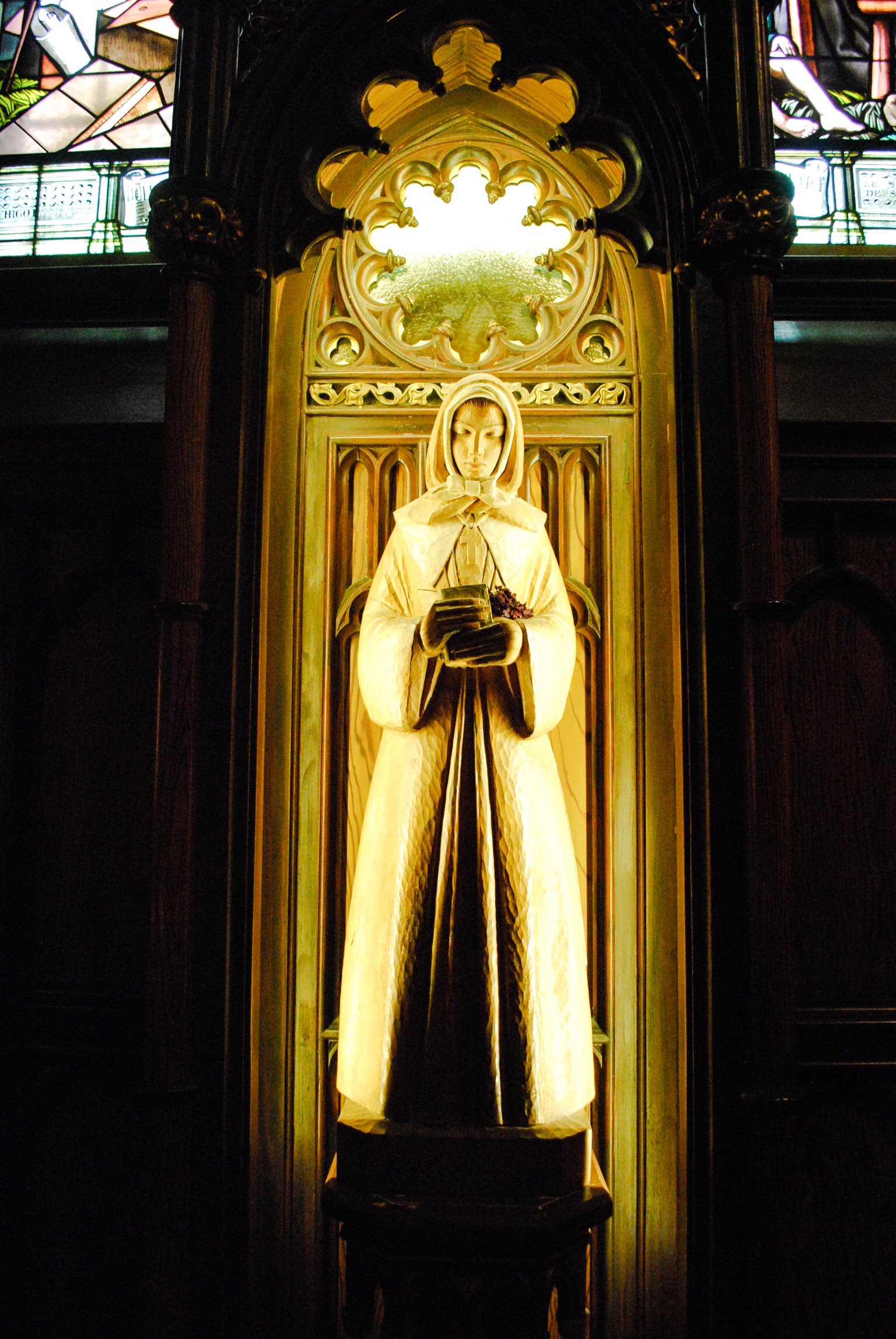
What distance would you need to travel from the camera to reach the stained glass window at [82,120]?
99.0 inches

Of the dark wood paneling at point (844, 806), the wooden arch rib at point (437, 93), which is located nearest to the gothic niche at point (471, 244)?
the wooden arch rib at point (437, 93)

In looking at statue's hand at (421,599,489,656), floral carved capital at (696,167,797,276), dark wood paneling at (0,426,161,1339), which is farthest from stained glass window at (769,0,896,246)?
dark wood paneling at (0,426,161,1339)

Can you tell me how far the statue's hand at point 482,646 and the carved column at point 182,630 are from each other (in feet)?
1.84

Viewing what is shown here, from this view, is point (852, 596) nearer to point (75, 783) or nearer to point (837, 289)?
point (837, 289)

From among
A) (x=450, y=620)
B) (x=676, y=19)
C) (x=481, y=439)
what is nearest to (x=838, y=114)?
(x=676, y=19)

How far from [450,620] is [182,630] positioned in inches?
23.0

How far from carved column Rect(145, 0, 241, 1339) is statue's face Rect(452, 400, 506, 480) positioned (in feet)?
1.93

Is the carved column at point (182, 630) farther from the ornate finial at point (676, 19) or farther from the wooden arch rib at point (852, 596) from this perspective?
the wooden arch rib at point (852, 596)

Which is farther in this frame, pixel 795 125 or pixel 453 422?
pixel 795 125

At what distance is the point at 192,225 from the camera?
187 cm

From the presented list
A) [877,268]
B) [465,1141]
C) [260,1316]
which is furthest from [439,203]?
[260,1316]

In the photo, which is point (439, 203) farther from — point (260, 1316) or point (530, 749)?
point (260, 1316)

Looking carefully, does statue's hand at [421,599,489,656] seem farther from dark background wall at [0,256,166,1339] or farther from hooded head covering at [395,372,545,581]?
dark background wall at [0,256,166,1339]

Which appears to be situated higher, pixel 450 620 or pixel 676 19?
pixel 676 19
